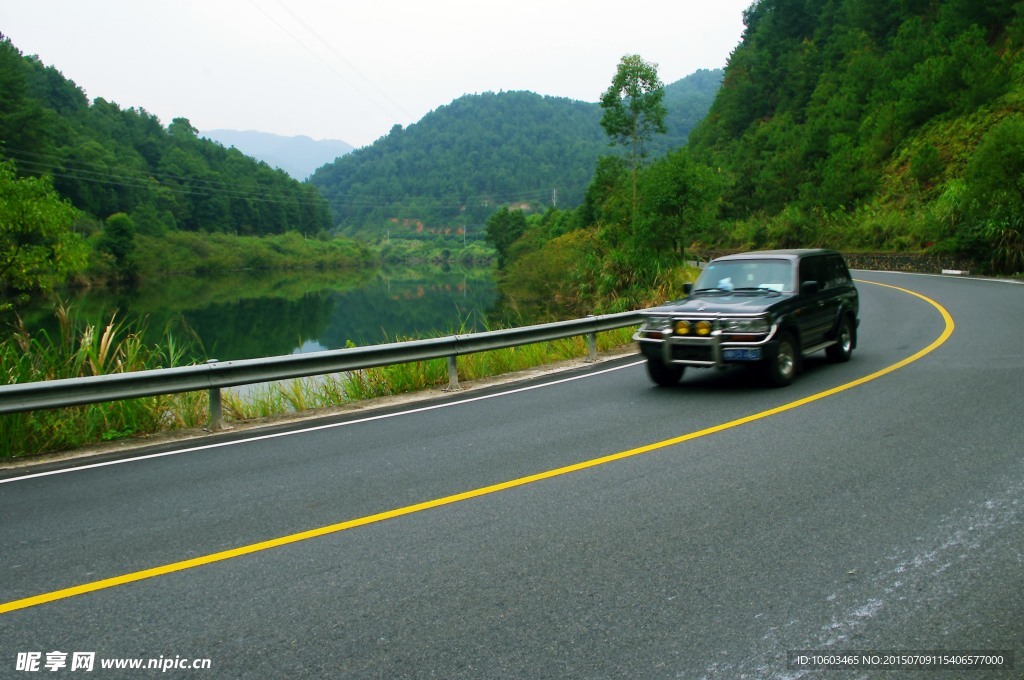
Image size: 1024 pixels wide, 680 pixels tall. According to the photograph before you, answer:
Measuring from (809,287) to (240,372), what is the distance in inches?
306

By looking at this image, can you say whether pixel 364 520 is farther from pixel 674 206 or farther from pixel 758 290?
pixel 674 206

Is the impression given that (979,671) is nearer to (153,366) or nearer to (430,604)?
(430,604)

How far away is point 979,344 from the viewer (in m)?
13.9

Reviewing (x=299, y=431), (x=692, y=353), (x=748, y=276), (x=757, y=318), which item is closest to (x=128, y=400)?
(x=299, y=431)

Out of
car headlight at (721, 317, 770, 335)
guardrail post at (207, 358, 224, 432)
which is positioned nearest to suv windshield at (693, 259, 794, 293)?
car headlight at (721, 317, 770, 335)

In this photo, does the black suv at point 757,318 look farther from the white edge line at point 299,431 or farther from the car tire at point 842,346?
the white edge line at point 299,431

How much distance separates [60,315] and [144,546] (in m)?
6.37

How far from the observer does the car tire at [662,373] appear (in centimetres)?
1116

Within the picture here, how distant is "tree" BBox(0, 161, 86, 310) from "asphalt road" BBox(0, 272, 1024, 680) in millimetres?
34571

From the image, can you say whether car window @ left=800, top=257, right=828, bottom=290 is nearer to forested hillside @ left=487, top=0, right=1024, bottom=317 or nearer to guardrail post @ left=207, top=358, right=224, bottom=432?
guardrail post @ left=207, top=358, right=224, bottom=432

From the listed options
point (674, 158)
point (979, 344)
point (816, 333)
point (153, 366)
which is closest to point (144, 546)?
point (153, 366)

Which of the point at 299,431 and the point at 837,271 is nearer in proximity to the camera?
the point at 299,431

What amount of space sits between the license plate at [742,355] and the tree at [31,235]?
35.0 metres

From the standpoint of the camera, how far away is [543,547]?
16.9 feet
